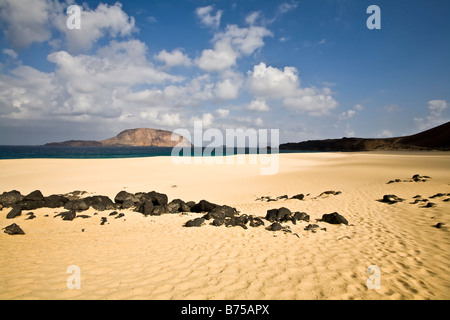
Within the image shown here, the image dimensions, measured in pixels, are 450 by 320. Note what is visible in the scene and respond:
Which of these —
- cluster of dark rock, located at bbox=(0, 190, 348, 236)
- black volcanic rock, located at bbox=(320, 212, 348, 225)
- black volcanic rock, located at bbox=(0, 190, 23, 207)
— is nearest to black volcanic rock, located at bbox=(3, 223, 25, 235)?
cluster of dark rock, located at bbox=(0, 190, 348, 236)

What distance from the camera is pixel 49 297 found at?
4262mm

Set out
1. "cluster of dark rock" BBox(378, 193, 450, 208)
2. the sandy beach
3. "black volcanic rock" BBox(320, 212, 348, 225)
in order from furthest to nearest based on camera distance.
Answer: "cluster of dark rock" BBox(378, 193, 450, 208)
"black volcanic rock" BBox(320, 212, 348, 225)
the sandy beach

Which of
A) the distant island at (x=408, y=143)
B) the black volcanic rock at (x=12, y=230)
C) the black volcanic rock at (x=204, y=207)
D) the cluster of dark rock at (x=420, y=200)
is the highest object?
the distant island at (x=408, y=143)

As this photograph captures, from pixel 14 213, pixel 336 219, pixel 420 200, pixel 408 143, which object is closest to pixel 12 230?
pixel 14 213

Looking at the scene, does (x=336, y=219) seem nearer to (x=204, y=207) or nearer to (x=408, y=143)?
(x=204, y=207)

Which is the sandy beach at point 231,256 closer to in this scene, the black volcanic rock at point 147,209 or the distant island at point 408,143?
the black volcanic rock at point 147,209

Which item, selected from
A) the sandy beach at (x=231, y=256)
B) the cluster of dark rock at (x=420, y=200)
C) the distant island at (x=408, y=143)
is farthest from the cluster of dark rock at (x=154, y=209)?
the distant island at (x=408, y=143)

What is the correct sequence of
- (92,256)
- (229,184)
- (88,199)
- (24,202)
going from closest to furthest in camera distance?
(92,256), (24,202), (88,199), (229,184)

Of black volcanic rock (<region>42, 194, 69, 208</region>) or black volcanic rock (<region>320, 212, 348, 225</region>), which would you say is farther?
black volcanic rock (<region>42, 194, 69, 208</region>)

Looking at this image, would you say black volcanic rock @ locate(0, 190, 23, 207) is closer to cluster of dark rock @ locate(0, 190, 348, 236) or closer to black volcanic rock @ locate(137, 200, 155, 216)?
cluster of dark rock @ locate(0, 190, 348, 236)

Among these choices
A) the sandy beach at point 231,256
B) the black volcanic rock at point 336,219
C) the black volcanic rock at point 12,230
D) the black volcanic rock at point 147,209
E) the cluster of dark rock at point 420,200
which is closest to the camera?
the sandy beach at point 231,256
